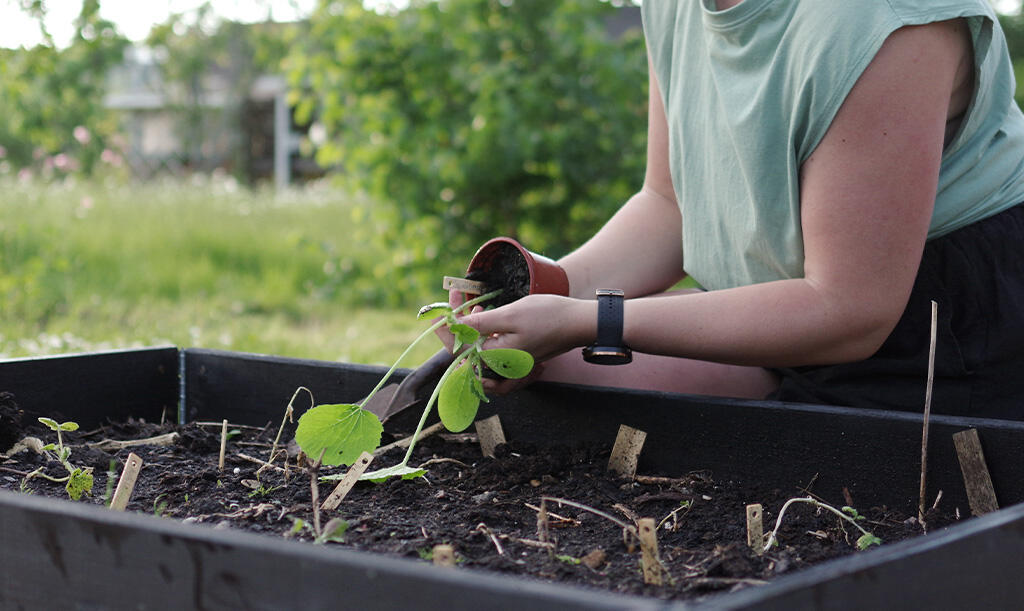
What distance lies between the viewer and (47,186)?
7.34 metres

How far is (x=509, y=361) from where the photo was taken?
1387 mm

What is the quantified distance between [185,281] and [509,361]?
4.72m

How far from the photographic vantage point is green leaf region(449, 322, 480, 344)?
1.41m

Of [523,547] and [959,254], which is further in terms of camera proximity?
[959,254]

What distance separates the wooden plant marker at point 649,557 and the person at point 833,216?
448 mm

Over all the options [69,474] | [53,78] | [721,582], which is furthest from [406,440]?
[53,78]

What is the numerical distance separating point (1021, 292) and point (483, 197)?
12.4 feet

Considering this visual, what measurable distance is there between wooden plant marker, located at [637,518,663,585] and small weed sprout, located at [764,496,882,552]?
0.21m

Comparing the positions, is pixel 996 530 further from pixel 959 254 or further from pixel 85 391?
pixel 85 391

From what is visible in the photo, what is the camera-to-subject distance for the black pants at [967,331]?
1552 millimetres

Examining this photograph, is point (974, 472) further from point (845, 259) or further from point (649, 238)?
point (649, 238)

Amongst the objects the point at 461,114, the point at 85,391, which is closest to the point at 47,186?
the point at 461,114

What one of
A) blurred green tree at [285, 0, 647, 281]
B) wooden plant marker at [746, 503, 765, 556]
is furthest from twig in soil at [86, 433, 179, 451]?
blurred green tree at [285, 0, 647, 281]

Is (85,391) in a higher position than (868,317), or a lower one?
lower
